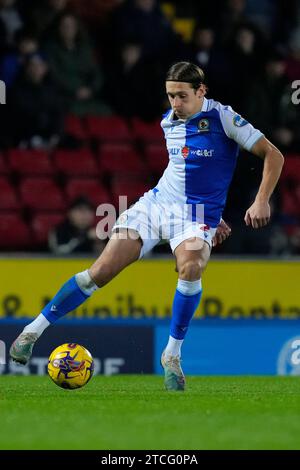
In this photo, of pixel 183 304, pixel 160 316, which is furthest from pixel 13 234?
pixel 183 304

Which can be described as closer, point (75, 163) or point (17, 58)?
point (75, 163)

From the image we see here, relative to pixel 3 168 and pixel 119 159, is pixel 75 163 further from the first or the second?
pixel 3 168

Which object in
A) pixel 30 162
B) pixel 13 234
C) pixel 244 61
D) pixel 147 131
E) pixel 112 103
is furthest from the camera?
pixel 112 103

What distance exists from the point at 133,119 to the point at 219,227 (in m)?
6.52

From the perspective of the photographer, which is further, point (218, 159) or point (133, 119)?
point (133, 119)

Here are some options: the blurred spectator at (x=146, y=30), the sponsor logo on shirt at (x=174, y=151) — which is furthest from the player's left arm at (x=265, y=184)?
the blurred spectator at (x=146, y=30)

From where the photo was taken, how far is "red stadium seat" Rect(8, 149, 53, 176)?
13.3 metres

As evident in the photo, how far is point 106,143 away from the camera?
13969 millimetres

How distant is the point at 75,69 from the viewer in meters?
14.1

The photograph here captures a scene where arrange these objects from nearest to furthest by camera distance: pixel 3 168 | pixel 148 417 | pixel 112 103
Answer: pixel 148 417 → pixel 3 168 → pixel 112 103

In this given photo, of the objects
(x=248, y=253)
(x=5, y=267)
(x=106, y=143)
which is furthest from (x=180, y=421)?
(x=106, y=143)

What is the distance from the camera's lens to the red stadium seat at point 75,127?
14070 mm

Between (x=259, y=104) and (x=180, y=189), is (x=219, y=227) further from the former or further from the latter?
(x=259, y=104)

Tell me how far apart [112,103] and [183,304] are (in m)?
7.31
